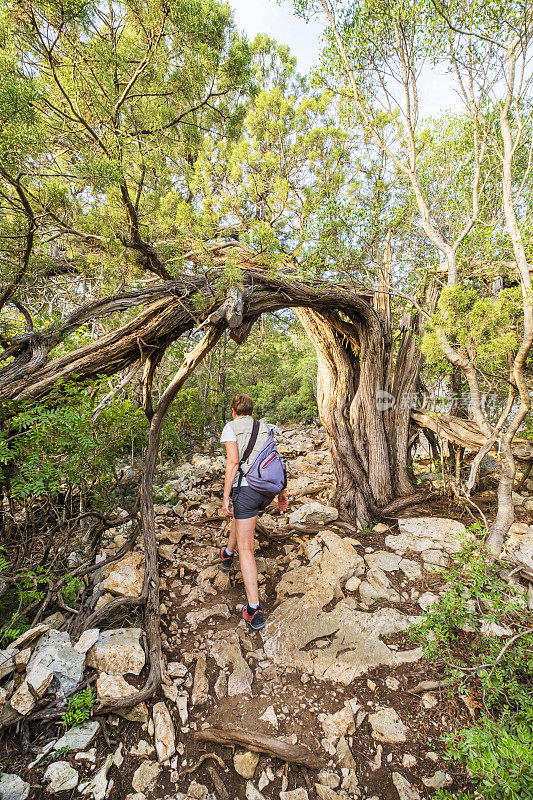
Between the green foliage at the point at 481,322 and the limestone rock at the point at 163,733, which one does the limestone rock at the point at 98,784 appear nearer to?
the limestone rock at the point at 163,733

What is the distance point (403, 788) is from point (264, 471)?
1.85 m

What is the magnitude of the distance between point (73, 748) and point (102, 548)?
1618mm

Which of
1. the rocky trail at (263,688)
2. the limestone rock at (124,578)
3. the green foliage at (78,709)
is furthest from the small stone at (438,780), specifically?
the limestone rock at (124,578)

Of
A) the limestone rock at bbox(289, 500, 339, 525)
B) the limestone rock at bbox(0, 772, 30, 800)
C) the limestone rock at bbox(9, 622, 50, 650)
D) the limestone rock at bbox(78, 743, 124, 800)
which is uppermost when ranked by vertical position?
the limestone rock at bbox(9, 622, 50, 650)

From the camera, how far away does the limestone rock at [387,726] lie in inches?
74.9

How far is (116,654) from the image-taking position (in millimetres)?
2059

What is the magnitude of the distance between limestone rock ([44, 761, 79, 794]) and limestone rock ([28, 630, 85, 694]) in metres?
0.30

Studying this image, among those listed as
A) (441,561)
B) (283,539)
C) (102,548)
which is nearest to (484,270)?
(441,561)

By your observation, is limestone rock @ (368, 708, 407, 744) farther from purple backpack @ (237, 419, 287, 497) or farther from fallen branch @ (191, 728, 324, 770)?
purple backpack @ (237, 419, 287, 497)

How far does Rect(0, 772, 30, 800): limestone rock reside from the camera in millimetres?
1457

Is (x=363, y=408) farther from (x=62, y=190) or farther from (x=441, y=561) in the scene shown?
(x=62, y=190)

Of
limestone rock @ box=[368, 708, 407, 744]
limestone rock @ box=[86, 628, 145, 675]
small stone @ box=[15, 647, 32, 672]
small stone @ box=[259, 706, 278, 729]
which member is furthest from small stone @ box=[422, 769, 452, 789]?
small stone @ box=[15, 647, 32, 672]

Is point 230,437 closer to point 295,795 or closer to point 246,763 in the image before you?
point 246,763

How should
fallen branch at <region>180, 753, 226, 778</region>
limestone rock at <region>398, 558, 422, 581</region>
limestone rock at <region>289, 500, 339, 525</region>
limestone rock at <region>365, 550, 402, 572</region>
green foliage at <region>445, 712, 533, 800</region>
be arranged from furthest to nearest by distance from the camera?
1. limestone rock at <region>289, 500, 339, 525</region>
2. limestone rock at <region>365, 550, 402, 572</region>
3. limestone rock at <region>398, 558, 422, 581</region>
4. fallen branch at <region>180, 753, 226, 778</region>
5. green foliage at <region>445, 712, 533, 800</region>
